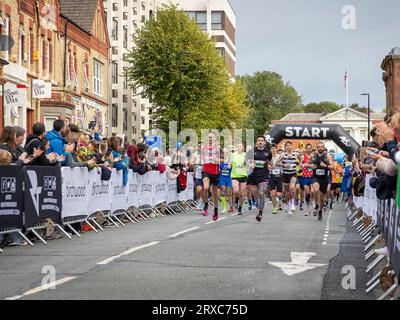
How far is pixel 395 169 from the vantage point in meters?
8.23

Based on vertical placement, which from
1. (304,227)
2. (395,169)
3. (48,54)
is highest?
(48,54)

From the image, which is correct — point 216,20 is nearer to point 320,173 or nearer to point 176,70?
point 176,70

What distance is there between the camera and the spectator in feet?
58.7

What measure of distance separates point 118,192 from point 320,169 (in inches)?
290

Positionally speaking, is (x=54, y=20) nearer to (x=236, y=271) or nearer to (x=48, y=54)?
(x=48, y=54)

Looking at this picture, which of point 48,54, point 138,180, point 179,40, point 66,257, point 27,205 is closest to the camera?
point 66,257

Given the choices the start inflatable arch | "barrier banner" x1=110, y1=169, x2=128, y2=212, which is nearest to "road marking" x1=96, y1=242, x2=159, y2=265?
"barrier banner" x1=110, y1=169, x2=128, y2=212

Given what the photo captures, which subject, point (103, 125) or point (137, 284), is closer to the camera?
point (137, 284)

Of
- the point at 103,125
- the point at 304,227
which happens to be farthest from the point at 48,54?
the point at 304,227

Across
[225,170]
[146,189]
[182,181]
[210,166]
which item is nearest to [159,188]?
[210,166]

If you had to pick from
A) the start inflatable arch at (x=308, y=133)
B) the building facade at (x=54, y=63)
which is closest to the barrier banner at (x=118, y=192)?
the building facade at (x=54, y=63)

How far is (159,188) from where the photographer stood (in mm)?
26281

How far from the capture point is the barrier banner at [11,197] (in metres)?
14.3
